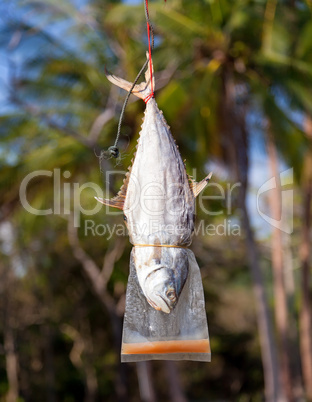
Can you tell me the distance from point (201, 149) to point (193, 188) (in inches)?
291

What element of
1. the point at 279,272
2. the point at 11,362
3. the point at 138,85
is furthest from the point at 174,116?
the point at 11,362

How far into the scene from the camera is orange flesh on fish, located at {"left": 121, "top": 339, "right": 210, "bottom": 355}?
240 cm

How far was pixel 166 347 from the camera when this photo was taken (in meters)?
2.40

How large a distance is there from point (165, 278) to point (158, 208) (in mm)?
327

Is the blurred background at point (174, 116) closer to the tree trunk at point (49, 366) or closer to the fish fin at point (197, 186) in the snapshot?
the tree trunk at point (49, 366)

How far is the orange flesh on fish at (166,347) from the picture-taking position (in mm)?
2400

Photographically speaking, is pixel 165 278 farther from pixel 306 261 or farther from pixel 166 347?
pixel 306 261

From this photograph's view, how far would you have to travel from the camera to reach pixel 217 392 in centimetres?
1784

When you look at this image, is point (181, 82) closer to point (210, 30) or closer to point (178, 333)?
point (210, 30)

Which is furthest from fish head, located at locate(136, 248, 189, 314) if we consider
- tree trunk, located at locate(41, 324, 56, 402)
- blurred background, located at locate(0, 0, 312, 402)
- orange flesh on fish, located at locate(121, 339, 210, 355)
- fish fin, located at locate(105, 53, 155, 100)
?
tree trunk, located at locate(41, 324, 56, 402)

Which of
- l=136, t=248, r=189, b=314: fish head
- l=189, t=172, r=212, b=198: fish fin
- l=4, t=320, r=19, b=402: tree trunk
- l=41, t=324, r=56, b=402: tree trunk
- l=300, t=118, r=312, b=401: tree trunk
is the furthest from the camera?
l=41, t=324, r=56, b=402: tree trunk

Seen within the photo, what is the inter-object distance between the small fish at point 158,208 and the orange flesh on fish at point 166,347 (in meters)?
0.17

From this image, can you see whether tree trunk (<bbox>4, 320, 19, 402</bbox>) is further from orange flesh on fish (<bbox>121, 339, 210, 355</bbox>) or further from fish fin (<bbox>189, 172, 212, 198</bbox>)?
fish fin (<bbox>189, 172, 212, 198</bbox>)

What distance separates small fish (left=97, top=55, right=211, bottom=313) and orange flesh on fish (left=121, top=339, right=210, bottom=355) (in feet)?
0.56
